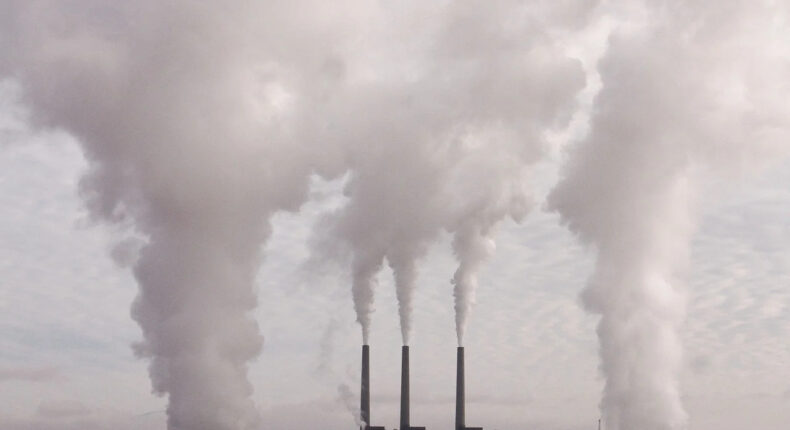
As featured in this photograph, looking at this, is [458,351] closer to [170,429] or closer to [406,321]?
[406,321]

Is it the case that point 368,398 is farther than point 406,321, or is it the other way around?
point 368,398

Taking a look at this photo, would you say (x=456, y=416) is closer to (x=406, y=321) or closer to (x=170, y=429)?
(x=406, y=321)

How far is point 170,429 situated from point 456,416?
2754cm

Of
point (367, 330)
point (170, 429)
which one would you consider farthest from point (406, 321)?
point (170, 429)

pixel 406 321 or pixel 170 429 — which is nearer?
pixel 170 429

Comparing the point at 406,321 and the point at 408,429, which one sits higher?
the point at 406,321

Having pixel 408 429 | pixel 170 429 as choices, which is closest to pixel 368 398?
pixel 408 429

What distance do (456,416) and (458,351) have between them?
5735 mm

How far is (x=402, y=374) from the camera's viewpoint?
124625 mm

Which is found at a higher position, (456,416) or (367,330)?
(367,330)

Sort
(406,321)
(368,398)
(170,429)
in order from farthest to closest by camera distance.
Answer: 1. (368,398)
2. (406,321)
3. (170,429)

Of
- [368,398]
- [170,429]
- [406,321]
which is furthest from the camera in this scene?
[368,398]

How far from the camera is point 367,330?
12350cm

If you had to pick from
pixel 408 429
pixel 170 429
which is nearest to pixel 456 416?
pixel 408 429
